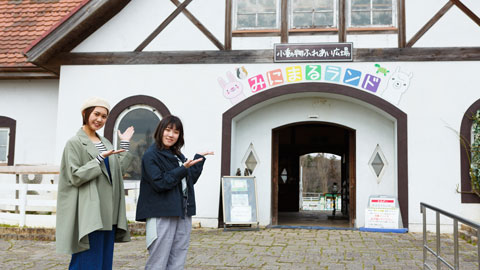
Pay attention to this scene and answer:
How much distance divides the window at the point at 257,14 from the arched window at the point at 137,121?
221cm

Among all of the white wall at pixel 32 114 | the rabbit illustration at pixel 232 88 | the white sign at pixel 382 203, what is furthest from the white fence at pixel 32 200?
the white sign at pixel 382 203

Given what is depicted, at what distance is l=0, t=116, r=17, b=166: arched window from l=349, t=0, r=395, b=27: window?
749 cm

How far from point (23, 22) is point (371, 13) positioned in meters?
7.59

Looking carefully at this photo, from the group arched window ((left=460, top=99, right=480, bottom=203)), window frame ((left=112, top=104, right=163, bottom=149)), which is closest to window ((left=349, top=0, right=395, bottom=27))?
arched window ((left=460, top=99, right=480, bottom=203))

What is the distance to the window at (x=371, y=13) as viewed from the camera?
341 inches

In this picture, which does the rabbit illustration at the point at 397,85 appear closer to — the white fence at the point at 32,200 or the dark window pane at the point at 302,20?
the dark window pane at the point at 302,20

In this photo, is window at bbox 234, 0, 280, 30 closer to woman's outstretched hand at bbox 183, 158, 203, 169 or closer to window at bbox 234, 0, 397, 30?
window at bbox 234, 0, 397, 30

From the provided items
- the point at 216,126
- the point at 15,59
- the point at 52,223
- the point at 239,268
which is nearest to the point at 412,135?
the point at 216,126

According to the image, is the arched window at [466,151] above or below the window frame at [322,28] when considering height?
below

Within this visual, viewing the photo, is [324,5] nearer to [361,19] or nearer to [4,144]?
[361,19]

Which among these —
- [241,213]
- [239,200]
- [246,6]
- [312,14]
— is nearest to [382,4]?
[312,14]

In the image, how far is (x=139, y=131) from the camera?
30.0ft

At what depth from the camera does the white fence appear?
7.39 metres

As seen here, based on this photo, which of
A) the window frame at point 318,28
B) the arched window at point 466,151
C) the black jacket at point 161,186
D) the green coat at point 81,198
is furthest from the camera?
the window frame at point 318,28
